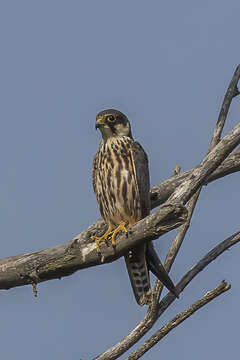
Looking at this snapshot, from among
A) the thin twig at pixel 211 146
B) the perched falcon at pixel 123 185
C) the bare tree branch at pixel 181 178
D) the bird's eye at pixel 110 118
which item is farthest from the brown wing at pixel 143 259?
the bird's eye at pixel 110 118

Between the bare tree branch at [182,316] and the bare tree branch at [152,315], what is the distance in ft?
0.59

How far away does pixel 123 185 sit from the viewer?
6250 millimetres

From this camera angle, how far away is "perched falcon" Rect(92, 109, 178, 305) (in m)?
5.84

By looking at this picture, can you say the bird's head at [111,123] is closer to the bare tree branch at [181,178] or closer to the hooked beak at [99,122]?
the hooked beak at [99,122]

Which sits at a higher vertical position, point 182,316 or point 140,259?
point 140,259

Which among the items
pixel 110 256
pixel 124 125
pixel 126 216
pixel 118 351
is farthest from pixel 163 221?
pixel 124 125

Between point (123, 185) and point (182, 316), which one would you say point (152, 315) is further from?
Answer: point (123, 185)

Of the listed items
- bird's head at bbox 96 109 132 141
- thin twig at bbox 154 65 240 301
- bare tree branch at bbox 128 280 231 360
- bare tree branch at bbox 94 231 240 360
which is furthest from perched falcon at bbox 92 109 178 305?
bare tree branch at bbox 128 280 231 360

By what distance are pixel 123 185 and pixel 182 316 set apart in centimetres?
198

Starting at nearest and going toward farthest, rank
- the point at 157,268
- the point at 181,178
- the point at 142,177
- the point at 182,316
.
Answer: the point at 182,316
the point at 157,268
the point at 142,177
the point at 181,178

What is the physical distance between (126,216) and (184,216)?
1769 mm

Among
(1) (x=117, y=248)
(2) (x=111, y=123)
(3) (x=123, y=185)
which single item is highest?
(2) (x=111, y=123)

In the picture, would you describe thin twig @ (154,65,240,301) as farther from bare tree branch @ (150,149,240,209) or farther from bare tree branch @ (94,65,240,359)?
bare tree branch @ (150,149,240,209)

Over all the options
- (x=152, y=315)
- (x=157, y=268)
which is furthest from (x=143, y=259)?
(x=152, y=315)
